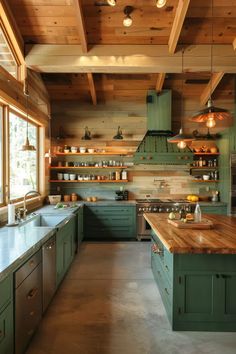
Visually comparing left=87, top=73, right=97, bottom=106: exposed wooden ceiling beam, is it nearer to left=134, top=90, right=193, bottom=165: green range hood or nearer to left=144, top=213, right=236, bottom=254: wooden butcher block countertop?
left=134, top=90, right=193, bottom=165: green range hood

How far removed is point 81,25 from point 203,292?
3.61m

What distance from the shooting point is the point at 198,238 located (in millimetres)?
2520

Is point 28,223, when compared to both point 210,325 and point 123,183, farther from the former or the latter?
point 123,183

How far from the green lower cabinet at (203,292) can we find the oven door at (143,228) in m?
3.22

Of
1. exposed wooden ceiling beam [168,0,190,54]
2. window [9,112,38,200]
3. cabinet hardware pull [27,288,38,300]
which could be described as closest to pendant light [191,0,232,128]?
exposed wooden ceiling beam [168,0,190,54]

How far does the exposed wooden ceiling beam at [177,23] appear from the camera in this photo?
3317 mm

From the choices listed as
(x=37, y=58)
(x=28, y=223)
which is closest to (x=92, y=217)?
(x=28, y=223)

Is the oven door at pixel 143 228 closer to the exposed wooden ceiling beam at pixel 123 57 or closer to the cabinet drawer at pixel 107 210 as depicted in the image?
the cabinet drawer at pixel 107 210

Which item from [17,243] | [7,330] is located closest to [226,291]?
[7,330]

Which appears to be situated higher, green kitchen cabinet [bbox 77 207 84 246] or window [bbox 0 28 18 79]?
window [bbox 0 28 18 79]

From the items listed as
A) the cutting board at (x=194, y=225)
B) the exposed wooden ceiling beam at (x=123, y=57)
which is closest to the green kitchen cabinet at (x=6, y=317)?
the cutting board at (x=194, y=225)

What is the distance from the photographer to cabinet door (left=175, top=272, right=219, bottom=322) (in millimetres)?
2416

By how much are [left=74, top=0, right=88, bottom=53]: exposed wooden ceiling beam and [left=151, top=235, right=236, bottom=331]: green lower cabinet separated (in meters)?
3.17

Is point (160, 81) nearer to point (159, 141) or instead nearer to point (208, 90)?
point (208, 90)
